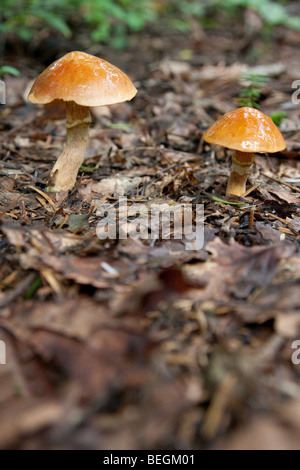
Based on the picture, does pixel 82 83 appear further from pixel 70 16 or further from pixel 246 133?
pixel 70 16

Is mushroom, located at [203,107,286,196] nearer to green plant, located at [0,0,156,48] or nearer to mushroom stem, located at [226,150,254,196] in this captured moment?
mushroom stem, located at [226,150,254,196]

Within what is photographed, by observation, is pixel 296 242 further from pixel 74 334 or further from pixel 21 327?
pixel 21 327

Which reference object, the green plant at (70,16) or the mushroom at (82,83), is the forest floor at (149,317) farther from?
the green plant at (70,16)

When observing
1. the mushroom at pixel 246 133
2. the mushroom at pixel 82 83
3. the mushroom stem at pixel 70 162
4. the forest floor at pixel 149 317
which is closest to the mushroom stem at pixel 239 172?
the forest floor at pixel 149 317

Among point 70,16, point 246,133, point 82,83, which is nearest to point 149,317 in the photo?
point 246,133

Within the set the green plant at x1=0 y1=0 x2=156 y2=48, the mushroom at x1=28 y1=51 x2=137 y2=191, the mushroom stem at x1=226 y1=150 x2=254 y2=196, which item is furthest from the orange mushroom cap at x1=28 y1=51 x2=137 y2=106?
the green plant at x1=0 y1=0 x2=156 y2=48

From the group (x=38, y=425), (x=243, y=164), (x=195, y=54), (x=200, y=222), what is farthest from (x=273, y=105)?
(x=38, y=425)
